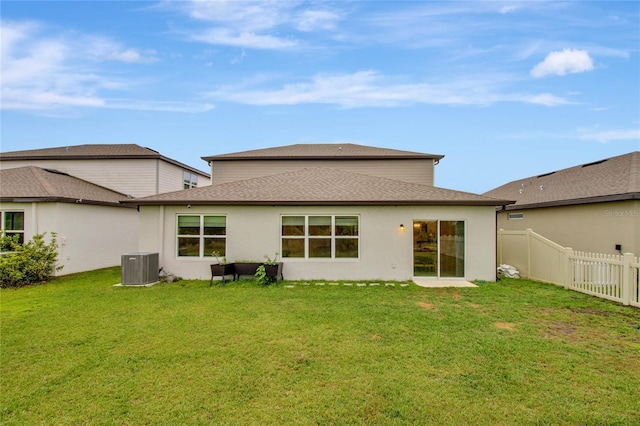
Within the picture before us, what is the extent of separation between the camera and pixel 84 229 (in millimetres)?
12375

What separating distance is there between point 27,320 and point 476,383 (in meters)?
8.31

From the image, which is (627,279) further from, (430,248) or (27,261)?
(27,261)

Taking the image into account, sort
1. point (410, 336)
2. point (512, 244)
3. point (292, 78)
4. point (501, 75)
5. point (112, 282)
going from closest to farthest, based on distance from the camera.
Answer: point (410, 336)
point (112, 282)
point (512, 244)
point (501, 75)
point (292, 78)

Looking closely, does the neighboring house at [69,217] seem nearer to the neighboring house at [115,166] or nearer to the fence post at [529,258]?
the neighboring house at [115,166]

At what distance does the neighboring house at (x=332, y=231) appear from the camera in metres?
9.95

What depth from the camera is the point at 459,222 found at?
10.0 m

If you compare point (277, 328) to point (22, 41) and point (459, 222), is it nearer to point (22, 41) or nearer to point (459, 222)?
point (459, 222)

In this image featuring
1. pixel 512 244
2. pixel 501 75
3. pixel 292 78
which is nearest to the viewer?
pixel 512 244

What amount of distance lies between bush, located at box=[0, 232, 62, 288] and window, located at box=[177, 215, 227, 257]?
4.66 metres

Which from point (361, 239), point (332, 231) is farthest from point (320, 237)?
point (361, 239)

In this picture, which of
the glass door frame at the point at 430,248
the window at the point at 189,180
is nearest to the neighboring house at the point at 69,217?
the window at the point at 189,180

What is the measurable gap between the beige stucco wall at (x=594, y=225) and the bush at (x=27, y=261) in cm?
1913

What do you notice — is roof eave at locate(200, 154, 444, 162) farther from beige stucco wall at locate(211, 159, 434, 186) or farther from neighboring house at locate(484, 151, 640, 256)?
neighboring house at locate(484, 151, 640, 256)

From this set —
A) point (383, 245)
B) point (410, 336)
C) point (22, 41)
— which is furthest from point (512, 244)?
point (22, 41)
